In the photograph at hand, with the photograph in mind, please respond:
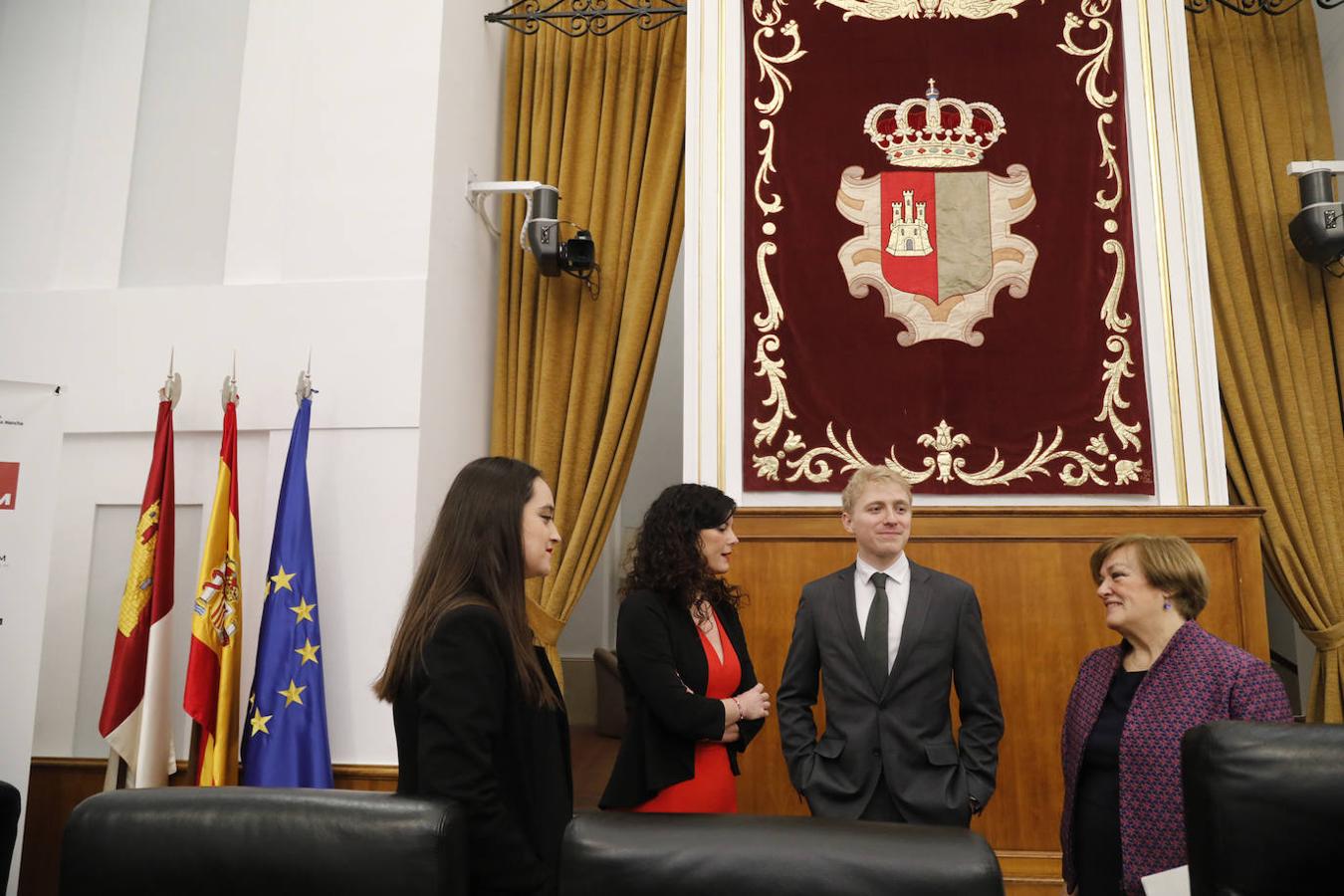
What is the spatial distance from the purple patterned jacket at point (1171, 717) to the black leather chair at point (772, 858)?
1.13m

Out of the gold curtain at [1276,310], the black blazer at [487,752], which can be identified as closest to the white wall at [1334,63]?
the gold curtain at [1276,310]

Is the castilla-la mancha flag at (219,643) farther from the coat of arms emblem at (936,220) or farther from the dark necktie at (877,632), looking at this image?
the coat of arms emblem at (936,220)

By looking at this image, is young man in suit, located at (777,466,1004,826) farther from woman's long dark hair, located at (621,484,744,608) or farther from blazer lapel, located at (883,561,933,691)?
woman's long dark hair, located at (621,484,744,608)

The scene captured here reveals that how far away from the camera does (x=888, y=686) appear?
2.39 meters

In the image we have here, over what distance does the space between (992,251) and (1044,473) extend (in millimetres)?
881

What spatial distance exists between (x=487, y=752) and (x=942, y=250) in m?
2.92

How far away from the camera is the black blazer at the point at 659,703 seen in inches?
93.9

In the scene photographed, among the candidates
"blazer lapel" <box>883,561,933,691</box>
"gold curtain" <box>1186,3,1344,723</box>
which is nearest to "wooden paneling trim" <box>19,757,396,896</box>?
"blazer lapel" <box>883,561,933,691</box>

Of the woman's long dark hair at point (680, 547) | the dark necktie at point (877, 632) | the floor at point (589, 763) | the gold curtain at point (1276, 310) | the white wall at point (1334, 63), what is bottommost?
the floor at point (589, 763)

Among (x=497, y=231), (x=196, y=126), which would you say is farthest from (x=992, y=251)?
(x=196, y=126)

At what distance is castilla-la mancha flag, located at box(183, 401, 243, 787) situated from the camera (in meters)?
3.32

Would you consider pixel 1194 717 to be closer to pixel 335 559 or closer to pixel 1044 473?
pixel 1044 473

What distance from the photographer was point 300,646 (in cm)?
338

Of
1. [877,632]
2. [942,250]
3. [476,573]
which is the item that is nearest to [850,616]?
[877,632]
